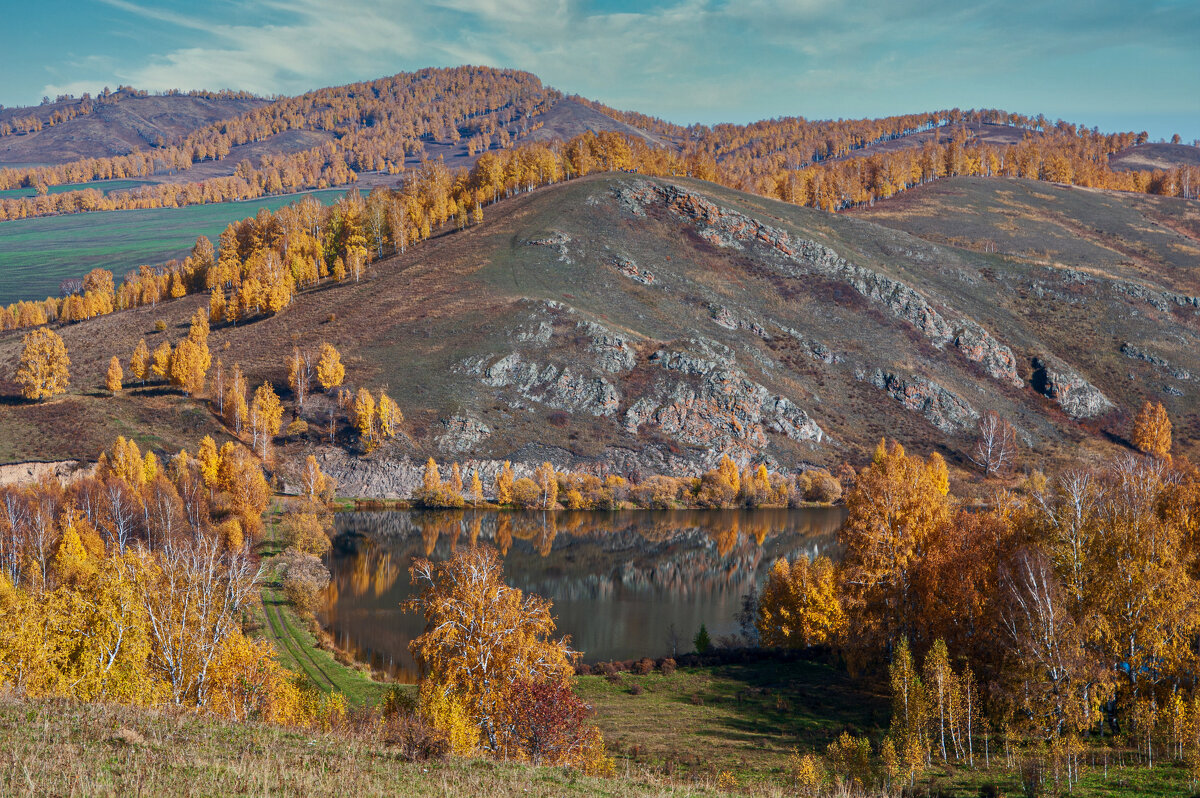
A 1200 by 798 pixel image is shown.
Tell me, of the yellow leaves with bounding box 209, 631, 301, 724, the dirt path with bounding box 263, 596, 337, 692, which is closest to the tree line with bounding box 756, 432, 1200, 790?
the yellow leaves with bounding box 209, 631, 301, 724

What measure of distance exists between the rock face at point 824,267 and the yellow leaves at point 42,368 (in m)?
121

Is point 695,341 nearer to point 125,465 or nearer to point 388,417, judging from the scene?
point 388,417

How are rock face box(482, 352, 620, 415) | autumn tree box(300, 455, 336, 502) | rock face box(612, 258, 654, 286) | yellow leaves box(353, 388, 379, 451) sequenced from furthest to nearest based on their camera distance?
rock face box(612, 258, 654, 286), rock face box(482, 352, 620, 415), yellow leaves box(353, 388, 379, 451), autumn tree box(300, 455, 336, 502)

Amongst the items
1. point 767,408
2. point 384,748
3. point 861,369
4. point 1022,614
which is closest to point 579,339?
Answer: point 767,408

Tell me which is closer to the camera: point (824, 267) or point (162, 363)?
point (162, 363)

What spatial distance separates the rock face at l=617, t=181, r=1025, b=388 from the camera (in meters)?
154

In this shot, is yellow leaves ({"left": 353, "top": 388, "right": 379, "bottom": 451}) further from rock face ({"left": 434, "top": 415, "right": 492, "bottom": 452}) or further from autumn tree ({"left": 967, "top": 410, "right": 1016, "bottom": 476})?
autumn tree ({"left": 967, "top": 410, "right": 1016, "bottom": 476})

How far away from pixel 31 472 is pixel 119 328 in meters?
70.0

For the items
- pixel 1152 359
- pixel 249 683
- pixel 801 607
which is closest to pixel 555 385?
pixel 801 607

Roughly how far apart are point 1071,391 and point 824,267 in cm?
5671

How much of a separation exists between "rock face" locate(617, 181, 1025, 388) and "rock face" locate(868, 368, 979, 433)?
55.1ft

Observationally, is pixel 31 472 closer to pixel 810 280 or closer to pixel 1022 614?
pixel 1022 614

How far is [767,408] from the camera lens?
13588 centimetres

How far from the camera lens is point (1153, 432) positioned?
129625 mm
